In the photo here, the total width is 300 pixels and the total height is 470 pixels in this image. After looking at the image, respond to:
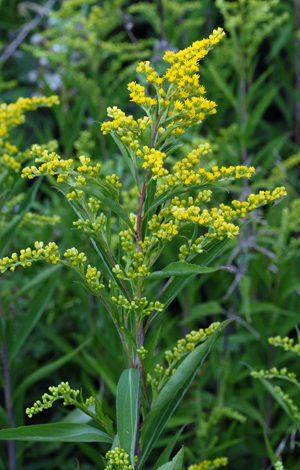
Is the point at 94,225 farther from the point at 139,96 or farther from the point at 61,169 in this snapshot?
the point at 139,96

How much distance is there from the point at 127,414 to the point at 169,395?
101mm

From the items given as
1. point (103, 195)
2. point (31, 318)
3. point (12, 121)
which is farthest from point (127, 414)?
point (12, 121)

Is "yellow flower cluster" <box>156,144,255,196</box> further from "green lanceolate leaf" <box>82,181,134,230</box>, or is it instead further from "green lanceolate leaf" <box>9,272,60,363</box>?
"green lanceolate leaf" <box>9,272,60,363</box>

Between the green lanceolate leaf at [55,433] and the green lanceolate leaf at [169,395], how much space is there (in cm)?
10

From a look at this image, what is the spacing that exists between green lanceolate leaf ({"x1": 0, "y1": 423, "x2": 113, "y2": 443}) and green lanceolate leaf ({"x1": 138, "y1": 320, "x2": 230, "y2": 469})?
10 centimetres

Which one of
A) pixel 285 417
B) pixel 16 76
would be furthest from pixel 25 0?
pixel 285 417

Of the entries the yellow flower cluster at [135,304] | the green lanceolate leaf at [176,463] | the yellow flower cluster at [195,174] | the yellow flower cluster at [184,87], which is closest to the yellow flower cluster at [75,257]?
the yellow flower cluster at [135,304]

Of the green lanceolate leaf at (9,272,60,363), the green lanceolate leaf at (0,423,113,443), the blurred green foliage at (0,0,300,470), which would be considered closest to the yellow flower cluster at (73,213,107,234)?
the green lanceolate leaf at (0,423,113,443)

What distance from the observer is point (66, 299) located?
242cm

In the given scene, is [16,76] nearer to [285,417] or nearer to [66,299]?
[66,299]

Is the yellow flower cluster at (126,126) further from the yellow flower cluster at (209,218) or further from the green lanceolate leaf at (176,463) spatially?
the green lanceolate leaf at (176,463)

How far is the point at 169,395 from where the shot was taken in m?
0.94

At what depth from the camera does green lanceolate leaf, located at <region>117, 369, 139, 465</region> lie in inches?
35.6

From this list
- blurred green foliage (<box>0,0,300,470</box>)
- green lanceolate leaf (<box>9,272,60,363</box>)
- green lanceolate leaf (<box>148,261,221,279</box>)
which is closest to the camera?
green lanceolate leaf (<box>148,261,221,279</box>)
